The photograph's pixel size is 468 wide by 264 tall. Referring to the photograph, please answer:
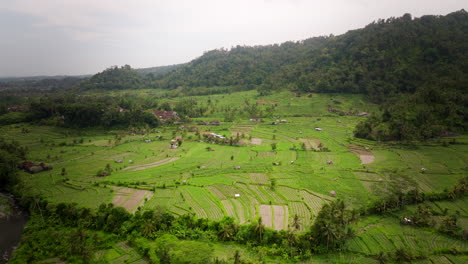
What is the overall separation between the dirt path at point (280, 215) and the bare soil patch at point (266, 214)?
59 centimetres

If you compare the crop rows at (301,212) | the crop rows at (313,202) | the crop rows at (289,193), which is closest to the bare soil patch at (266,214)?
the crop rows at (301,212)

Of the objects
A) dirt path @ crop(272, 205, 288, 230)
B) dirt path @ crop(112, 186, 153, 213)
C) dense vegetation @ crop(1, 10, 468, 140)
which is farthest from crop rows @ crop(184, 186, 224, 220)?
dense vegetation @ crop(1, 10, 468, 140)

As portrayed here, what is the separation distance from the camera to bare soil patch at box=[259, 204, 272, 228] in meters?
24.2

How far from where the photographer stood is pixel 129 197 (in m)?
29.1

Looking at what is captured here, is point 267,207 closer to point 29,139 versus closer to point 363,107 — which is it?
point 29,139

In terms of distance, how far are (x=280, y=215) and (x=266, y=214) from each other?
1412 mm

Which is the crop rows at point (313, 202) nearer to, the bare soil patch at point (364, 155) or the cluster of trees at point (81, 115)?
the bare soil patch at point (364, 155)

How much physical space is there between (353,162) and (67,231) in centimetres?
3703

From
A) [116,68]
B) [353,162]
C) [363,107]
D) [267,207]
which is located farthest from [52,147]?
[116,68]

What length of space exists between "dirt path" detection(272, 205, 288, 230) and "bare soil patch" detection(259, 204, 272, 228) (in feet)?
1.95

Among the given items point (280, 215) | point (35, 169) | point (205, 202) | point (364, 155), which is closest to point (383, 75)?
point (364, 155)

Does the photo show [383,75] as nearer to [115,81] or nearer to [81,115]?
[81,115]

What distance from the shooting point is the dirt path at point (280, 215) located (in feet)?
77.9

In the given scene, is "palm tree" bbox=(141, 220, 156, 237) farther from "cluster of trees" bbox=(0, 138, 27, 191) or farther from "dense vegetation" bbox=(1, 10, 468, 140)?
"dense vegetation" bbox=(1, 10, 468, 140)
